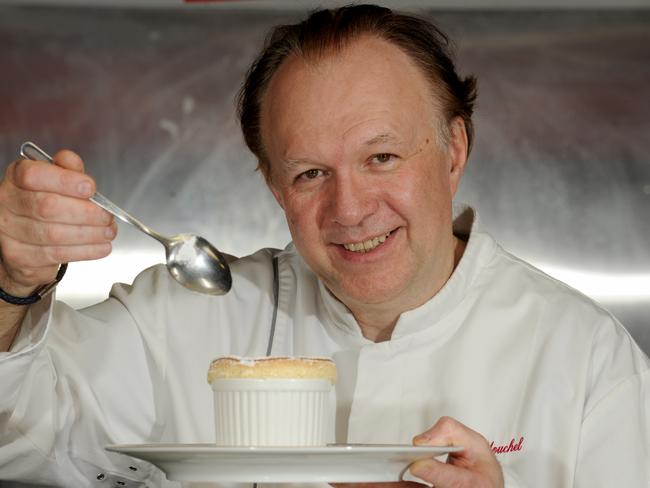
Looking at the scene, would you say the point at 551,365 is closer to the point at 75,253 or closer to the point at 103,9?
the point at 75,253

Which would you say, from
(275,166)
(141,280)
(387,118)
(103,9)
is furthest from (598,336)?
(103,9)

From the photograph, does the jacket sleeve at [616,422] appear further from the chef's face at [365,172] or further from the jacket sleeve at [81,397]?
the jacket sleeve at [81,397]

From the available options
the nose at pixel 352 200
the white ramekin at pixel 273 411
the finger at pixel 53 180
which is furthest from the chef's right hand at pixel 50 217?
the nose at pixel 352 200

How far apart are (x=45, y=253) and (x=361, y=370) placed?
0.56 m

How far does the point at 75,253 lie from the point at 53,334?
0.40m

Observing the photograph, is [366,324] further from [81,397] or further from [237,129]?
[237,129]

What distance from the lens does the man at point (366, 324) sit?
5.13 ft

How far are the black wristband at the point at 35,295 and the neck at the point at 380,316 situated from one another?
488 mm

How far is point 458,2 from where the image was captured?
94.4 inches

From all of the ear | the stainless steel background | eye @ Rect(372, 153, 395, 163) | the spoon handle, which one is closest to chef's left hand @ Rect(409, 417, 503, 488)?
the spoon handle

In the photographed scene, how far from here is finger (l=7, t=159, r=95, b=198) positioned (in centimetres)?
125

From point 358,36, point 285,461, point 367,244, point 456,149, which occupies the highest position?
point 358,36

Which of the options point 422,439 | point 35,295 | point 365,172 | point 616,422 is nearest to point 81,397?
point 35,295

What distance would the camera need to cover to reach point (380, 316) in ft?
5.66
